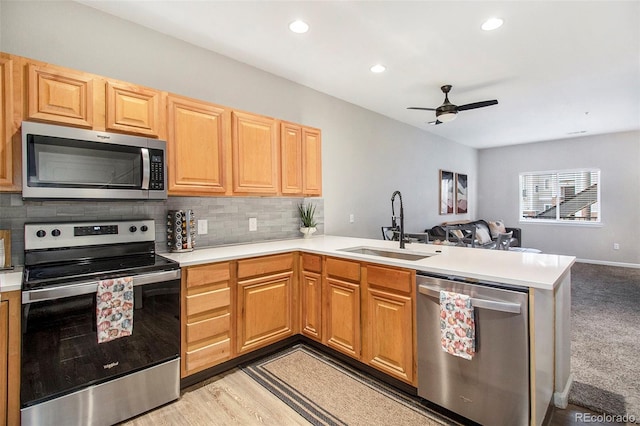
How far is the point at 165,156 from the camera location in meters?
2.15

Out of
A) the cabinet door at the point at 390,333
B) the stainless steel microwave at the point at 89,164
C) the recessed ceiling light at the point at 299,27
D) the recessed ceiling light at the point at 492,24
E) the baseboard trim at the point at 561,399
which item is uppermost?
the recessed ceiling light at the point at 492,24

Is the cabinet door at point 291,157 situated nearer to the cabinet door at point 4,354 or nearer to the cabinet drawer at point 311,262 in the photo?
the cabinet drawer at point 311,262

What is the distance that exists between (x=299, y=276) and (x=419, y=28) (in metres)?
2.29

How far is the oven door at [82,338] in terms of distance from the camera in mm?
1519

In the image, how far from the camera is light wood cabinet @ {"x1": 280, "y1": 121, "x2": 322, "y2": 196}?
2.99 metres

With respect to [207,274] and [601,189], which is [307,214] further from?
[601,189]

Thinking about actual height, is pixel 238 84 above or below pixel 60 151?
above

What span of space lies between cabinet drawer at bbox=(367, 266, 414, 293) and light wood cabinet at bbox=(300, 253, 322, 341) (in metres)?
0.54

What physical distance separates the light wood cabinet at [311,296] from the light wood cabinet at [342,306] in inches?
3.1

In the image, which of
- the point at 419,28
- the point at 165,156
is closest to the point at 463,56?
the point at 419,28

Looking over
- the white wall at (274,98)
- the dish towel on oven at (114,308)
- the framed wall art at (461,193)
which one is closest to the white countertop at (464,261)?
the dish towel on oven at (114,308)

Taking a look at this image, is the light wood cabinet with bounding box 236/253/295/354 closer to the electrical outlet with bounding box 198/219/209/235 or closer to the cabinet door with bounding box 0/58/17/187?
the electrical outlet with bounding box 198/219/209/235

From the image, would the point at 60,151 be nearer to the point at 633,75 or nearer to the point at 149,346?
the point at 149,346

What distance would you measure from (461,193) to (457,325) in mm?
6086
